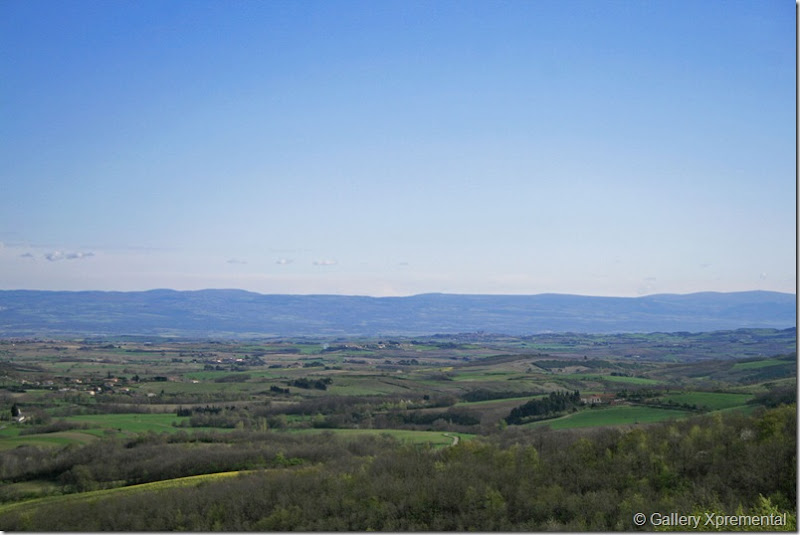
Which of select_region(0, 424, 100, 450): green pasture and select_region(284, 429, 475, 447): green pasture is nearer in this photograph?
select_region(0, 424, 100, 450): green pasture

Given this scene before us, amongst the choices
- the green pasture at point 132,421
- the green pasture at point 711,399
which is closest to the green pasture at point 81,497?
the green pasture at point 132,421

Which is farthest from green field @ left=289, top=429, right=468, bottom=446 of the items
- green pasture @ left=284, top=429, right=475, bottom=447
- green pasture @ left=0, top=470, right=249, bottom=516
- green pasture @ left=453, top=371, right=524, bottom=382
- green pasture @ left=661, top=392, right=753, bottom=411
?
green pasture @ left=453, top=371, right=524, bottom=382

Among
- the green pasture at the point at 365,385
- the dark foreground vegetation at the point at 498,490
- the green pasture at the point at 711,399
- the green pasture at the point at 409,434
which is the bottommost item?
the green pasture at the point at 365,385

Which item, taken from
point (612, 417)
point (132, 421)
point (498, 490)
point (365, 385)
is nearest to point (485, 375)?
point (365, 385)

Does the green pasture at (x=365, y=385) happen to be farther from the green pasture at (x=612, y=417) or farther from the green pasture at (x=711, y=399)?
the green pasture at (x=711, y=399)

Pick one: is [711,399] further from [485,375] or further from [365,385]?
[485,375]

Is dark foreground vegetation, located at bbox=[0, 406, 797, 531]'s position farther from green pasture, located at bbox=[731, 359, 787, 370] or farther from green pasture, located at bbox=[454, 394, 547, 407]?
green pasture, located at bbox=[731, 359, 787, 370]
